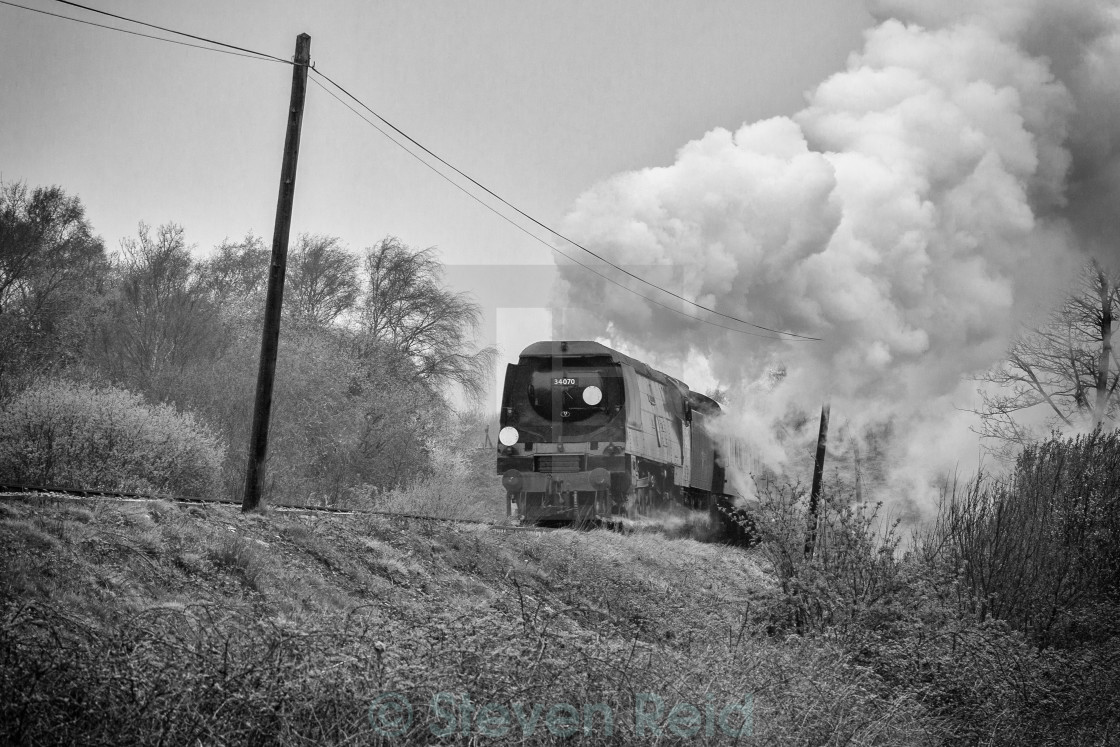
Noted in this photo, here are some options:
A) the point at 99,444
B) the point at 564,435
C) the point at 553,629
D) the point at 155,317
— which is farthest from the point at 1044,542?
the point at 155,317

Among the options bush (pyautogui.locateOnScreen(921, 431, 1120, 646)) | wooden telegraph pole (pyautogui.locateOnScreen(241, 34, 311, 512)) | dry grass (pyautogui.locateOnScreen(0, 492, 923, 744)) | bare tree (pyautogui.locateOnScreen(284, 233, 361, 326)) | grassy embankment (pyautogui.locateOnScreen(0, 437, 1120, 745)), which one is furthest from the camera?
bare tree (pyautogui.locateOnScreen(284, 233, 361, 326))

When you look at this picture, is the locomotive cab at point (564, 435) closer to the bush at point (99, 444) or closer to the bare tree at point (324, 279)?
the bush at point (99, 444)

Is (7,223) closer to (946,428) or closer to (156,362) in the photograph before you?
(156,362)

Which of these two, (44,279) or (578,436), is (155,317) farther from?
(578,436)

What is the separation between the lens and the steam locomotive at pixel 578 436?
18.1 m

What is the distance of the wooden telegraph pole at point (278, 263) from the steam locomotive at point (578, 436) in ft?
22.9

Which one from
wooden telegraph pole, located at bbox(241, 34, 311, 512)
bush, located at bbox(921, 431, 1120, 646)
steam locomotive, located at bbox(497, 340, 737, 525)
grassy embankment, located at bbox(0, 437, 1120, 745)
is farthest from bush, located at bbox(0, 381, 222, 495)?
bush, located at bbox(921, 431, 1120, 646)

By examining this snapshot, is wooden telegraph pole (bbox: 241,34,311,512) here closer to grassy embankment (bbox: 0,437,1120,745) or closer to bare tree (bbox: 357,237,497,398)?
grassy embankment (bbox: 0,437,1120,745)

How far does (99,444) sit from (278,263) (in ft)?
24.7

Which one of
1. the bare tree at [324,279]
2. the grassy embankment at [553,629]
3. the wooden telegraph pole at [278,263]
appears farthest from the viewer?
the bare tree at [324,279]

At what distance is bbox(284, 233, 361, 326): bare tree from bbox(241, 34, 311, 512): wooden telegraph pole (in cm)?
2310

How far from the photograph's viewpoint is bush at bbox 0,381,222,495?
15945 mm

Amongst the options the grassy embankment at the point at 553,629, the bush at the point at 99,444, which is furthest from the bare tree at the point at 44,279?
the grassy embankment at the point at 553,629

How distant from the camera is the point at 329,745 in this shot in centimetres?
421
